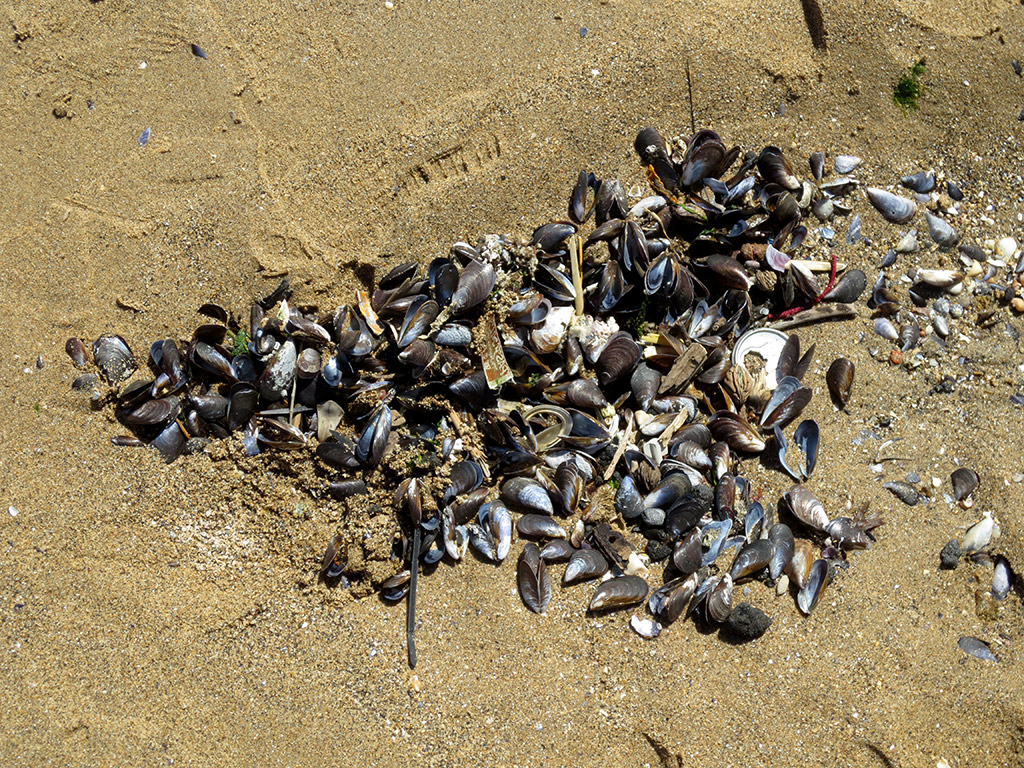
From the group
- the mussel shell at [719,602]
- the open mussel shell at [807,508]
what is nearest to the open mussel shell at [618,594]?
the mussel shell at [719,602]

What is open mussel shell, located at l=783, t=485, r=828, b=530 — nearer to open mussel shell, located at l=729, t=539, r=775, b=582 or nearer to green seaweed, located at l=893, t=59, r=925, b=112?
open mussel shell, located at l=729, t=539, r=775, b=582

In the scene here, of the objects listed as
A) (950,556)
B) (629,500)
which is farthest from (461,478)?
(950,556)

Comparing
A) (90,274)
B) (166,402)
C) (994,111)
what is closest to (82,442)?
(166,402)

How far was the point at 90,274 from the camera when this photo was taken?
327cm

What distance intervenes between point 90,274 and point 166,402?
0.73 m

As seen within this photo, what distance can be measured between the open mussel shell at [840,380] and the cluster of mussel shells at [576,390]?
0.05 feet

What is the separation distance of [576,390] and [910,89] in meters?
2.52

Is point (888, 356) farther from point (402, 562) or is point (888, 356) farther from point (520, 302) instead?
point (402, 562)

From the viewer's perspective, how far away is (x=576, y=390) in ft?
11.4

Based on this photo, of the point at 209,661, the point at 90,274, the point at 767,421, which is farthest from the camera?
the point at 767,421

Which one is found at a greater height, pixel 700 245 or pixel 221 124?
pixel 221 124

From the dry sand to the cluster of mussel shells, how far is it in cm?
15

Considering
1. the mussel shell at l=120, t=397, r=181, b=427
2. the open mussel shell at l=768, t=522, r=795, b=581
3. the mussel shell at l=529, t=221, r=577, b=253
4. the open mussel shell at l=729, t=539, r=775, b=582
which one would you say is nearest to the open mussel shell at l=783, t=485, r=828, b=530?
the open mussel shell at l=768, t=522, r=795, b=581

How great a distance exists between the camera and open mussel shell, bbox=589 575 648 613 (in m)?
3.24
